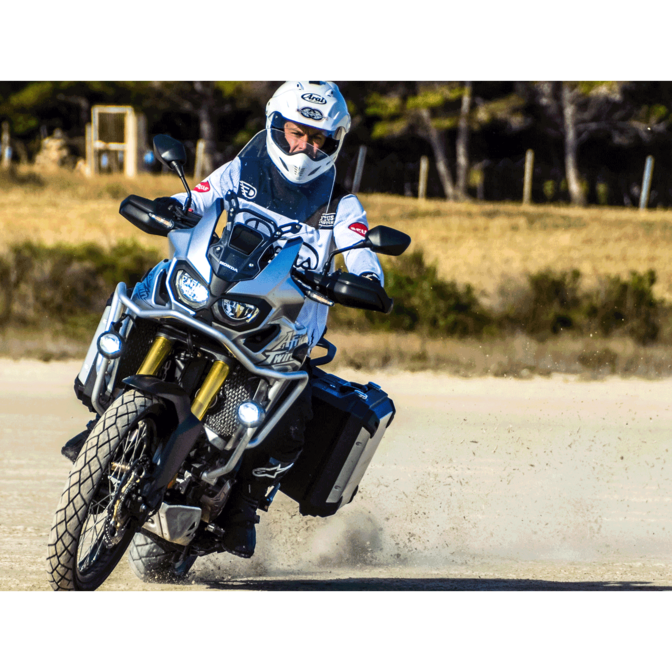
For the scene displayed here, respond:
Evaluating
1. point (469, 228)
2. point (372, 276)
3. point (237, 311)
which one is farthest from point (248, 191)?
point (469, 228)

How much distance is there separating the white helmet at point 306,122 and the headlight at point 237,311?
2.62ft

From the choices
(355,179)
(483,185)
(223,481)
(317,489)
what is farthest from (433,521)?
(483,185)

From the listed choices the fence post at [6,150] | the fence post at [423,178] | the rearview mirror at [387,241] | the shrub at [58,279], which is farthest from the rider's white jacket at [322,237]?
the fence post at [6,150]

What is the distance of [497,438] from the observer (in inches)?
378

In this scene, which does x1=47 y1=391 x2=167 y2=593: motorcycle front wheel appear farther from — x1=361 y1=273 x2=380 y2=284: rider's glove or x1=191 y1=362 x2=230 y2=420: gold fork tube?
x1=361 y1=273 x2=380 y2=284: rider's glove

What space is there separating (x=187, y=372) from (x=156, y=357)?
135 mm

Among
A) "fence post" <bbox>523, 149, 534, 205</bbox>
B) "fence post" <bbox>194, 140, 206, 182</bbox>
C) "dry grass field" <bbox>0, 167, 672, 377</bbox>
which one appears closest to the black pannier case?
"dry grass field" <bbox>0, 167, 672, 377</bbox>

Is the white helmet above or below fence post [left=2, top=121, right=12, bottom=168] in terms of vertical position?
above

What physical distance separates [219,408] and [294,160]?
3.68ft

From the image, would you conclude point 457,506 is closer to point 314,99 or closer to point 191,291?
point 314,99

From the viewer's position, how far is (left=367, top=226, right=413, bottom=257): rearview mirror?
429cm

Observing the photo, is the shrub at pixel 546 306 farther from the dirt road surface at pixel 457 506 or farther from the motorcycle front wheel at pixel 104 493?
the motorcycle front wheel at pixel 104 493

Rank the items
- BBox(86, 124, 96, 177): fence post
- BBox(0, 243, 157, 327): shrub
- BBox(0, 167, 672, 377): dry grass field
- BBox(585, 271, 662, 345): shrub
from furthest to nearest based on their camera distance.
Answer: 1. BBox(86, 124, 96, 177): fence post
2. BBox(585, 271, 662, 345): shrub
3. BBox(0, 243, 157, 327): shrub
4. BBox(0, 167, 672, 377): dry grass field

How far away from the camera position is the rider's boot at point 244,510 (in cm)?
474
